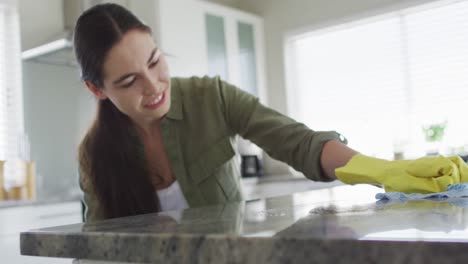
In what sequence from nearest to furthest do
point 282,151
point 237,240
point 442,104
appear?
1. point 237,240
2. point 282,151
3. point 442,104

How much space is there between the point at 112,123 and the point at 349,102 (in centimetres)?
252

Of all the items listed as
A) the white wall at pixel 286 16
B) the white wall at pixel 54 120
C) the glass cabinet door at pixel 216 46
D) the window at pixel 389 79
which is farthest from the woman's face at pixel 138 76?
the white wall at pixel 286 16

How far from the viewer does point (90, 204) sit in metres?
1.12

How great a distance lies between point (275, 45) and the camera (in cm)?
385

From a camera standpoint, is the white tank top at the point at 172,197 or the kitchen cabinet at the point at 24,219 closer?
the white tank top at the point at 172,197

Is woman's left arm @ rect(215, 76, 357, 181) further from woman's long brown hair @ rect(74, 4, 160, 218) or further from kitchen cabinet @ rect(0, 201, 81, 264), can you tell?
kitchen cabinet @ rect(0, 201, 81, 264)

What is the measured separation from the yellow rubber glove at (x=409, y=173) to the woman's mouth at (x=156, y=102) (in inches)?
19.8

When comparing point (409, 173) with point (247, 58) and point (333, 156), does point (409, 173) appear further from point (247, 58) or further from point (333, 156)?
point (247, 58)

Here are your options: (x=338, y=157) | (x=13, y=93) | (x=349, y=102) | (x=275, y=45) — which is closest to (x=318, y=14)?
(x=275, y=45)

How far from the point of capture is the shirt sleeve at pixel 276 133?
0.94 metres

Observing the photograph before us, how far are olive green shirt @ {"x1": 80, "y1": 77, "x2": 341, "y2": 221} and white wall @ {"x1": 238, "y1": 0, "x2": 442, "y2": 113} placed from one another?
7.85 ft

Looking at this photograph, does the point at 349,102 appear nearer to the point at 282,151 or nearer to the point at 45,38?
the point at 45,38

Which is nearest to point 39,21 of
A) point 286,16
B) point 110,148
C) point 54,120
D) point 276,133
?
point 54,120

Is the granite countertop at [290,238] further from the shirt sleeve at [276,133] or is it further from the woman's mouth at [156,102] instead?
the woman's mouth at [156,102]
